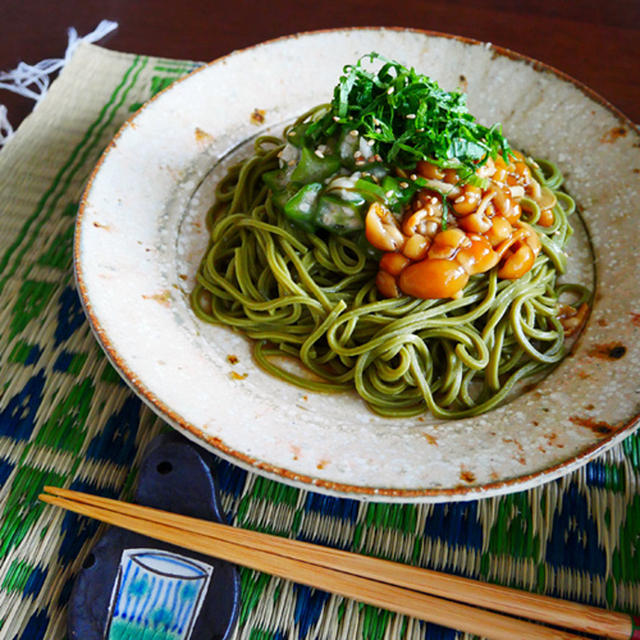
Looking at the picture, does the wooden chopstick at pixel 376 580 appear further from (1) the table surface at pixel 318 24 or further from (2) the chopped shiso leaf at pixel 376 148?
(1) the table surface at pixel 318 24

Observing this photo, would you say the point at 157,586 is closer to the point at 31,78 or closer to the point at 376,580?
the point at 376,580

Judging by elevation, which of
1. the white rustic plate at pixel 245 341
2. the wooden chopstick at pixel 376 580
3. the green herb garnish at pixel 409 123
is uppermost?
the green herb garnish at pixel 409 123

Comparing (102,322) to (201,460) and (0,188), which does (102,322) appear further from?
(0,188)

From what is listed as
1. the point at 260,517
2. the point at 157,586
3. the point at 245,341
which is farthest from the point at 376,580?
the point at 245,341

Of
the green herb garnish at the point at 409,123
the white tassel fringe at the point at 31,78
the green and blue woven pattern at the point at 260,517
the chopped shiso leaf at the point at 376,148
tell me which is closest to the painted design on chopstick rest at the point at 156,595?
the green and blue woven pattern at the point at 260,517

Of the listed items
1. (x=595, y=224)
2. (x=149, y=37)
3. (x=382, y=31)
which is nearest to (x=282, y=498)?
(x=595, y=224)

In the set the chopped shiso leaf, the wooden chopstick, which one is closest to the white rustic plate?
the wooden chopstick

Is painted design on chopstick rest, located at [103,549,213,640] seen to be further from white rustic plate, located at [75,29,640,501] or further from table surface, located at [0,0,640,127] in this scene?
table surface, located at [0,0,640,127]
